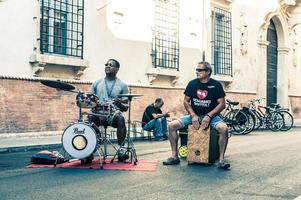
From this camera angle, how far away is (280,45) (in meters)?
29.0

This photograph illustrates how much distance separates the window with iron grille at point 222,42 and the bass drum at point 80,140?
52.5 ft

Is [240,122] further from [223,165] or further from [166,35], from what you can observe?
[223,165]

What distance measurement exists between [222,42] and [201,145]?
16033 millimetres

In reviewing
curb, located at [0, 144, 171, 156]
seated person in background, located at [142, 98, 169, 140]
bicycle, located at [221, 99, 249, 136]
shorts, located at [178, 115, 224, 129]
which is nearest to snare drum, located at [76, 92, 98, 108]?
shorts, located at [178, 115, 224, 129]

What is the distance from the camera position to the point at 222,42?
23812 millimetres

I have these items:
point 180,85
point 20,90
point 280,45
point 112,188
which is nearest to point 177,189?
point 112,188

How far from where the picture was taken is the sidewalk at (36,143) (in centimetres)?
1115

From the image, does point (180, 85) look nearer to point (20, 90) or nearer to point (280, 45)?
point (20, 90)

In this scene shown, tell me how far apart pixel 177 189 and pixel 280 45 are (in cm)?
2429

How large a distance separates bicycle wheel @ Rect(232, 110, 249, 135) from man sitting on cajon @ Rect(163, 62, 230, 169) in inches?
343

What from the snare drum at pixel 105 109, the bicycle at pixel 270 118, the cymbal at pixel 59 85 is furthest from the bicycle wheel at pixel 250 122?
the cymbal at pixel 59 85

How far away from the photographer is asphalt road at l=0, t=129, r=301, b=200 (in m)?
5.68

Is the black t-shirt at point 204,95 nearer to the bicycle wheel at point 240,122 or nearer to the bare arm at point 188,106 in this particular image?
the bare arm at point 188,106

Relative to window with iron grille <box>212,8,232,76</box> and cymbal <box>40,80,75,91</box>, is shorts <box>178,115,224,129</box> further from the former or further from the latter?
window with iron grille <box>212,8,232,76</box>
